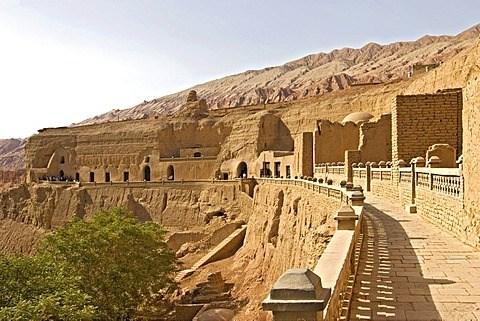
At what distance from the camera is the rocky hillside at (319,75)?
255 feet

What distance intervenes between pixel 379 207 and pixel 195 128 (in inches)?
1586

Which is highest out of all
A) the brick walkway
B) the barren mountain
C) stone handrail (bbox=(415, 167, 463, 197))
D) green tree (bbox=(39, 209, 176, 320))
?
the barren mountain

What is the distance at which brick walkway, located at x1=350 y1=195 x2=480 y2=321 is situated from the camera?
211 inches

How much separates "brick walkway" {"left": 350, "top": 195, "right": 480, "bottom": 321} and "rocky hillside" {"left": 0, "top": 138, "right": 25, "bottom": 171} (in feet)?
312

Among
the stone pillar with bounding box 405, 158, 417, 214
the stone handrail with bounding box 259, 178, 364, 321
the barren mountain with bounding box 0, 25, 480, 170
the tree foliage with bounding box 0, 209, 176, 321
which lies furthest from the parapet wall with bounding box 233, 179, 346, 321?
the barren mountain with bounding box 0, 25, 480, 170

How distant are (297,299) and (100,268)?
16620 mm

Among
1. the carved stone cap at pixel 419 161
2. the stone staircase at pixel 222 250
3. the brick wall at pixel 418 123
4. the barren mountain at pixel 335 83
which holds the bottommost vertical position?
the stone staircase at pixel 222 250

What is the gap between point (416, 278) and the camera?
22.3ft

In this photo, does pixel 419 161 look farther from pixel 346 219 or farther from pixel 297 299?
pixel 297 299

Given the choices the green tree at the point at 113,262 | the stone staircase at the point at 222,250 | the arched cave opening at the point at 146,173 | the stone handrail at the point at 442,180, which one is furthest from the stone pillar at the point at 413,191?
the arched cave opening at the point at 146,173

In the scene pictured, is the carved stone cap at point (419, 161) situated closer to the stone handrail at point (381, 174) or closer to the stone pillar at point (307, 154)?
the stone handrail at point (381, 174)

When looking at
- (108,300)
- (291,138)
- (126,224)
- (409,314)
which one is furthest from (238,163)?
(409,314)

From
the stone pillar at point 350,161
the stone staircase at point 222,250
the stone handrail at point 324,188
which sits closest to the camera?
the stone handrail at point 324,188

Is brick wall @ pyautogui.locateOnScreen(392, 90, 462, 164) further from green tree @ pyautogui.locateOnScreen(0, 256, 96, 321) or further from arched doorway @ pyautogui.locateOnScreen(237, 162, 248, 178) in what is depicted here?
arched doorway @ pyautogui.locateOnScreen(237, 162, 248, 178)
